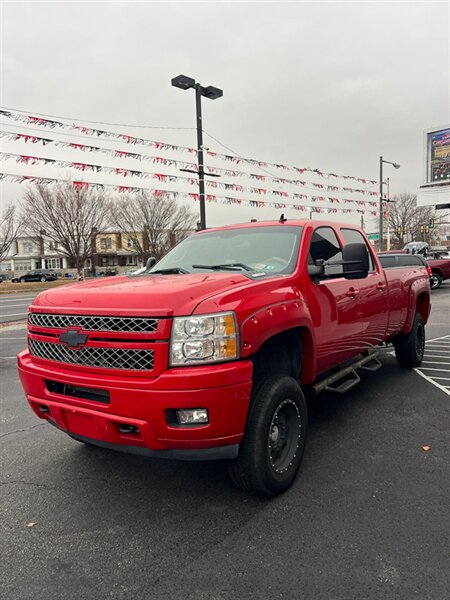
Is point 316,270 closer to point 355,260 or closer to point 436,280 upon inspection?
point 355,260

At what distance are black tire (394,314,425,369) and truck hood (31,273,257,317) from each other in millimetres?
3967

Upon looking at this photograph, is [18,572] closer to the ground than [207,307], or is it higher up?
closer to the ground

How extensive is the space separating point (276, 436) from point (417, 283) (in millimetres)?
3991

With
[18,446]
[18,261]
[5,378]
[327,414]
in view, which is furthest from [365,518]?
[18,261]

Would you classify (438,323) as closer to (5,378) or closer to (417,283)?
(417,283)

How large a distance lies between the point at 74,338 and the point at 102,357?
233 millimetres

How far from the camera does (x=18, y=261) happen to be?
84188mm

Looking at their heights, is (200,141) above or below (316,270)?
above

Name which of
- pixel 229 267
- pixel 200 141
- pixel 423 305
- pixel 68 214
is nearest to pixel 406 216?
pixel 68 214

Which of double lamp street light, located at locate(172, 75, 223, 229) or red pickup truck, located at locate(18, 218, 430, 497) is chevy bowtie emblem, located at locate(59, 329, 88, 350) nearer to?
red pickup truck, located at locate(18, 218, 430, 497)

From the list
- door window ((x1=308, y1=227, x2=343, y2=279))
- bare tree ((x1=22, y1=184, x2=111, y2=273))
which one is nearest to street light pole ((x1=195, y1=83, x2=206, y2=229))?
door window ((x1=308, y1=227, x2=343, y2=279))

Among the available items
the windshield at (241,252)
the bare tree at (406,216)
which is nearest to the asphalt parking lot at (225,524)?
the windshield at (241,252)

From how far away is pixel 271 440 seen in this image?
304 cm

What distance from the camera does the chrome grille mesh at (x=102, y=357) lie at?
8.42ft
